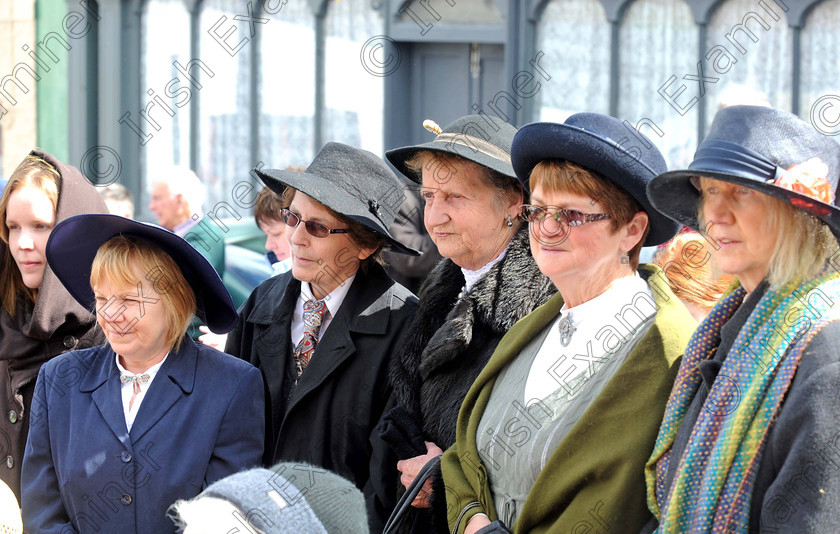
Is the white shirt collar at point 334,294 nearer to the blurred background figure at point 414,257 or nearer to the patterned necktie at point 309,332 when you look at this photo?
the patterned necktie at point 309,332

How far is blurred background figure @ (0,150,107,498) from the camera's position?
3.73 metres

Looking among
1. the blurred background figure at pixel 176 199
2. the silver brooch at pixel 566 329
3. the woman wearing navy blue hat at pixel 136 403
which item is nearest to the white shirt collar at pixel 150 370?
the woman wearing navy blue hat at pixel 136 403

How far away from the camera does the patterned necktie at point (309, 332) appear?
3.63 metres

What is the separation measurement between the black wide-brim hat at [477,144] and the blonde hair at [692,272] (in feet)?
1.99

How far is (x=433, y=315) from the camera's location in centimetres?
342

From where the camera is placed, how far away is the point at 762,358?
213cm

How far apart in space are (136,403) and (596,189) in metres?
1.54

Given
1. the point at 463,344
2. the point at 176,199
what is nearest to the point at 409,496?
the point at 463,344

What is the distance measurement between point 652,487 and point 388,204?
1.77 m

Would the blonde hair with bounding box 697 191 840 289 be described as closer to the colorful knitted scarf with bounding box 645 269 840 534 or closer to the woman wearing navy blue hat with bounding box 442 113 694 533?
the colorful knitted scarf with bounding box 645 269 840 534

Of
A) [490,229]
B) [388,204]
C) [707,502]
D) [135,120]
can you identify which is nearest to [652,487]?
[707,502]

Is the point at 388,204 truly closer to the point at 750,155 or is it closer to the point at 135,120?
the point at 750,155

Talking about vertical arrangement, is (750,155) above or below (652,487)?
above

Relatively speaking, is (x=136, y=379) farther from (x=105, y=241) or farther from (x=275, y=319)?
(x=275, y=319)
